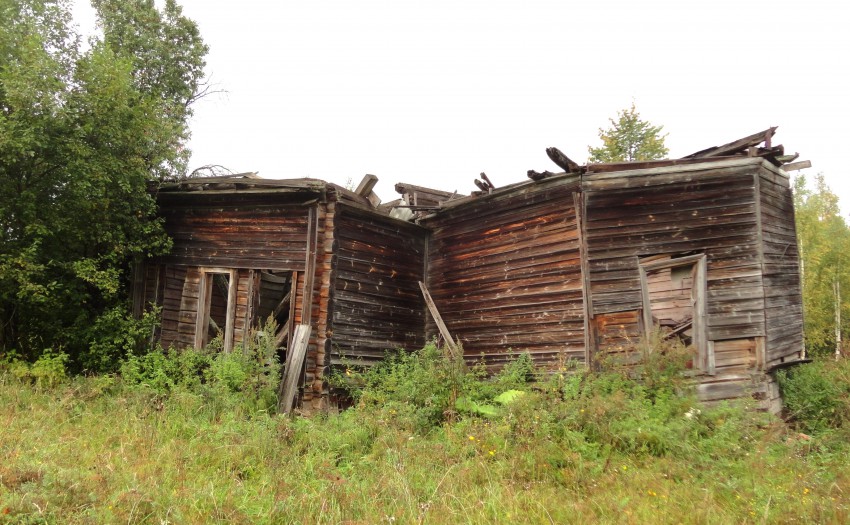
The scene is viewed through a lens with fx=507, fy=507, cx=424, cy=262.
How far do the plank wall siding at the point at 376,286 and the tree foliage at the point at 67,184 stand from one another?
392cm

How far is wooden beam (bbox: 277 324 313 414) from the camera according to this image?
8.77 metres

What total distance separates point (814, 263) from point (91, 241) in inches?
964

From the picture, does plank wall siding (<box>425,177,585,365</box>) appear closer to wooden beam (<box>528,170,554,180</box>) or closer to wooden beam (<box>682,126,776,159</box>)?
wooden beam (<box>528,170,554,180</box>)

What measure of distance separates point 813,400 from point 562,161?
5.98m

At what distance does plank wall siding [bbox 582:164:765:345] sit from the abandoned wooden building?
21 millimetres

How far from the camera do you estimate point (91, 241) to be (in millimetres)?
9586

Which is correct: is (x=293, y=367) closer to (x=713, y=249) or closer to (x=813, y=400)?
(x=713, y=249)

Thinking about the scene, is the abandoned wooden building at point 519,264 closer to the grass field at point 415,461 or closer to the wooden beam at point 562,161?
the wooden beam at point 562,161

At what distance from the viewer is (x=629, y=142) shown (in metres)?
23.0

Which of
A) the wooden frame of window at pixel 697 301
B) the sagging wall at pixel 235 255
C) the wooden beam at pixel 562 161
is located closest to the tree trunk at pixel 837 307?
the wooden frame of window at pixel 697 301

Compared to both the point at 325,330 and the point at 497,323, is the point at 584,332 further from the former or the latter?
the point at 325,330

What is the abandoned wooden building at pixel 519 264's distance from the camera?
8.11 meters

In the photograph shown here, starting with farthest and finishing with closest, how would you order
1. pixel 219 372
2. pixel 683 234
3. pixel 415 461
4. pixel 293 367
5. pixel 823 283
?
pixel 823 283
pixel 293 367
pixel 683 234
pixel 219 372
pixel 415 461

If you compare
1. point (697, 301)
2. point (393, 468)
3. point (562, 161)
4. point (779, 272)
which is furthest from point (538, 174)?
point (393, 468)
